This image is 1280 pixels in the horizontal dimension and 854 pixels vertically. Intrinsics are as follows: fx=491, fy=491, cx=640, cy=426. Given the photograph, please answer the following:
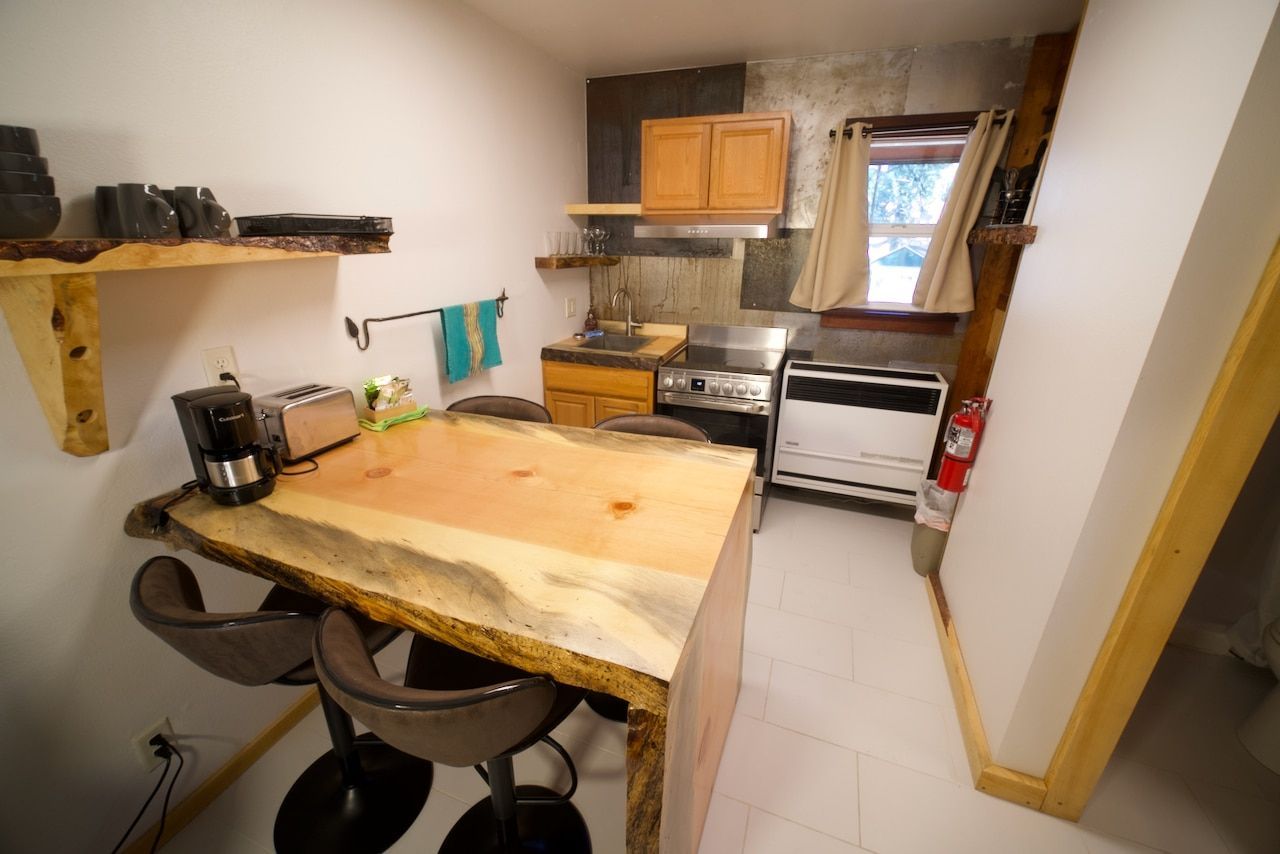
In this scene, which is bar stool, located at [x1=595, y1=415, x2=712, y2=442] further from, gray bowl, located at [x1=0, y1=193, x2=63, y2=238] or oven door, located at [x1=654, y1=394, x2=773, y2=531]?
gray bowl, located at [x1=0, y1=193, x2=63, y2=238]

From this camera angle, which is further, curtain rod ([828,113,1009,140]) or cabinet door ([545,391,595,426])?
cabinet door ([545,391,595,426])

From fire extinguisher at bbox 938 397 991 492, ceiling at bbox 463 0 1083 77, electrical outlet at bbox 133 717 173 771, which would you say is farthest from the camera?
ceiling at bbox 463 0 1083 77

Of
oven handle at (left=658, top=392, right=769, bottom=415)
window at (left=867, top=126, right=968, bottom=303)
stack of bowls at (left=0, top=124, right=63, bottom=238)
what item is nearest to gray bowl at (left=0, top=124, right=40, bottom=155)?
stack of bowls at (left=0, top=124, right=63, bottom=238)

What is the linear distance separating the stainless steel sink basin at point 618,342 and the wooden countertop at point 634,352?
0.04 meters

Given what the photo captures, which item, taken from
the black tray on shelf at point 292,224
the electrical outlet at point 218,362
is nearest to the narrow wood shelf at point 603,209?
the black tray on shelf at point 292,224

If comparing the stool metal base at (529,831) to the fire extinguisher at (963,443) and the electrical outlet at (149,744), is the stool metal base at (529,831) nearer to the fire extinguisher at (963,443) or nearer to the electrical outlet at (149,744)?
the electrical outlet at (149,744)

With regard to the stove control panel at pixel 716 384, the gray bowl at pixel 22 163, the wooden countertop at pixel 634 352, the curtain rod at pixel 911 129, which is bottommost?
the stove control panel at pixel 716 384

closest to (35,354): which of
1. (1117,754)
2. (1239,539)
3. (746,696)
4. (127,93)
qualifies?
(127,93)

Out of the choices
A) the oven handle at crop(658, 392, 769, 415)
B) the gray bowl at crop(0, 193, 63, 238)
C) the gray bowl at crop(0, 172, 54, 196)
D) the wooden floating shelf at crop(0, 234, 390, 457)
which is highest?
the gray bowl at crop(0, 172, 54, 196)

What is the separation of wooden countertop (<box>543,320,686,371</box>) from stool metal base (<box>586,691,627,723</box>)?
1638mm

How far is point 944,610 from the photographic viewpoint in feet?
6.90

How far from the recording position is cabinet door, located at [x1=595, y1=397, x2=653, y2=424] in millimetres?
2793

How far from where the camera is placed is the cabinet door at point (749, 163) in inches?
101

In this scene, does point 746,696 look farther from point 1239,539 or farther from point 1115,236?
point 1239,539
